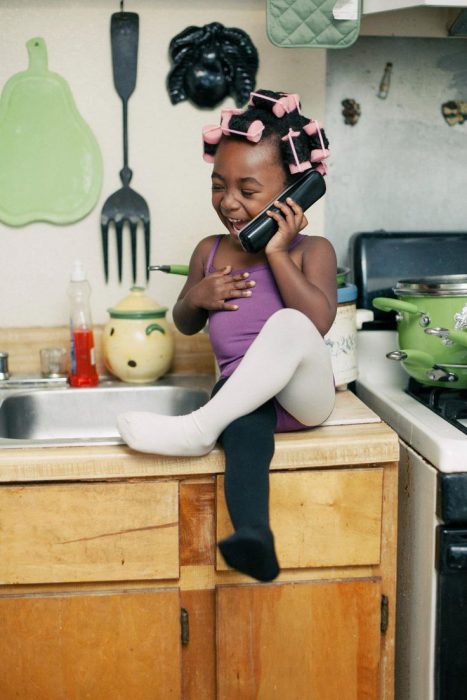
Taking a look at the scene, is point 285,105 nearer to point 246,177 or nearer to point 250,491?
point 246,177

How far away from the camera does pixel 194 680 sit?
4.21ft

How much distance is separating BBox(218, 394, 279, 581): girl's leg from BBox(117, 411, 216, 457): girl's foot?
5cm

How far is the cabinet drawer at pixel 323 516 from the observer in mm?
1225

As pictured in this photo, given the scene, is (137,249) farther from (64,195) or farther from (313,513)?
(313,513)

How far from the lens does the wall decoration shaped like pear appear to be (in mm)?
1727

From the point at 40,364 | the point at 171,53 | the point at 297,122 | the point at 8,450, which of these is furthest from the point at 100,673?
the point at 171,53

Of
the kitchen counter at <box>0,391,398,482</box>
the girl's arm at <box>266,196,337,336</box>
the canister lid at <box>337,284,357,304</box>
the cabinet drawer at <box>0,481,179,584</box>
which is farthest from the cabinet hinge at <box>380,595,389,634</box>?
the canister lid at <box>337,284,357,304</box>

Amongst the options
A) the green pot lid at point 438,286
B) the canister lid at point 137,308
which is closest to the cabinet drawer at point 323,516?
the green pot lid at point 438,286

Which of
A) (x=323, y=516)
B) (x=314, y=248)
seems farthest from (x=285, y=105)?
(x=323, y=516)

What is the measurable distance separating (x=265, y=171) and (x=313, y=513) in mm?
572

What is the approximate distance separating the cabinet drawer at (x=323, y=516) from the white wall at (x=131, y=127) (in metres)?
0.75

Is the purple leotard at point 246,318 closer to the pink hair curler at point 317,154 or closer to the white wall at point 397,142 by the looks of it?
the pink hair curler at point 317,154

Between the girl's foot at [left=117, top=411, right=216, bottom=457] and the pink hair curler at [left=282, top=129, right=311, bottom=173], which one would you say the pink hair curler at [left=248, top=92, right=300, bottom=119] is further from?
the girl's foot at [left=117, top=411, right=216, bottom=457]

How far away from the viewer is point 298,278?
126cm
